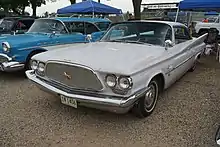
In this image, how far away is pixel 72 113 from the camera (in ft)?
12.3

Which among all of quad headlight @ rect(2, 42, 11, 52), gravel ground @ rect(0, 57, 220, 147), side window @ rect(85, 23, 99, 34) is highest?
side window @ rect(85, 23, 99, 34)

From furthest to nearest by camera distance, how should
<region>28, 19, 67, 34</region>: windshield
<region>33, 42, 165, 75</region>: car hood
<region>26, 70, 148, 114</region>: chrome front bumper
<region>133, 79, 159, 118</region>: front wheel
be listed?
<region>28, 19, 67, 34</region>: windshield, <region>133, 79, 159, 118</region>: front wheel, <region>33, 42, 165, 75</region>: car hood, <region>26, 70, 148, 114</region>: chrome front bumper

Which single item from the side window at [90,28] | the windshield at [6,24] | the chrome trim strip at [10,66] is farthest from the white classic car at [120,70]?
the windshield at [6,24]

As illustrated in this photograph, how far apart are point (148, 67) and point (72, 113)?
4.64 ft

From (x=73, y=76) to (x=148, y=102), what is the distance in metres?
1.21

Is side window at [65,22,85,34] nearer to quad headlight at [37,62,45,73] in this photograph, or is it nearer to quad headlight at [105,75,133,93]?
quad headlight at [37,62,45,73]

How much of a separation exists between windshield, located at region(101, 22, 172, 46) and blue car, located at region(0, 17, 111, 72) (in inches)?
48.5

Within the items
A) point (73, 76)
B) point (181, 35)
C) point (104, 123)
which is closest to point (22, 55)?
point (73, 76)

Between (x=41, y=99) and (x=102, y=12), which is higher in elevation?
(x=102, y=12)

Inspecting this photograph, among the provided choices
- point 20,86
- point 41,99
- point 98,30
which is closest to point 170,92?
point 41,99

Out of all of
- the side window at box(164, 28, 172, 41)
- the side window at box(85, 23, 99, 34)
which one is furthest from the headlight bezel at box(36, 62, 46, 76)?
the side window at box(85, 23, 99, 34)

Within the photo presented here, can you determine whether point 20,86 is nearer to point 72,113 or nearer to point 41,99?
point 41,99

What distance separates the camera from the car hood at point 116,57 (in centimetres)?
301

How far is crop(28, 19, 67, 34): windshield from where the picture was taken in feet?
21.2
